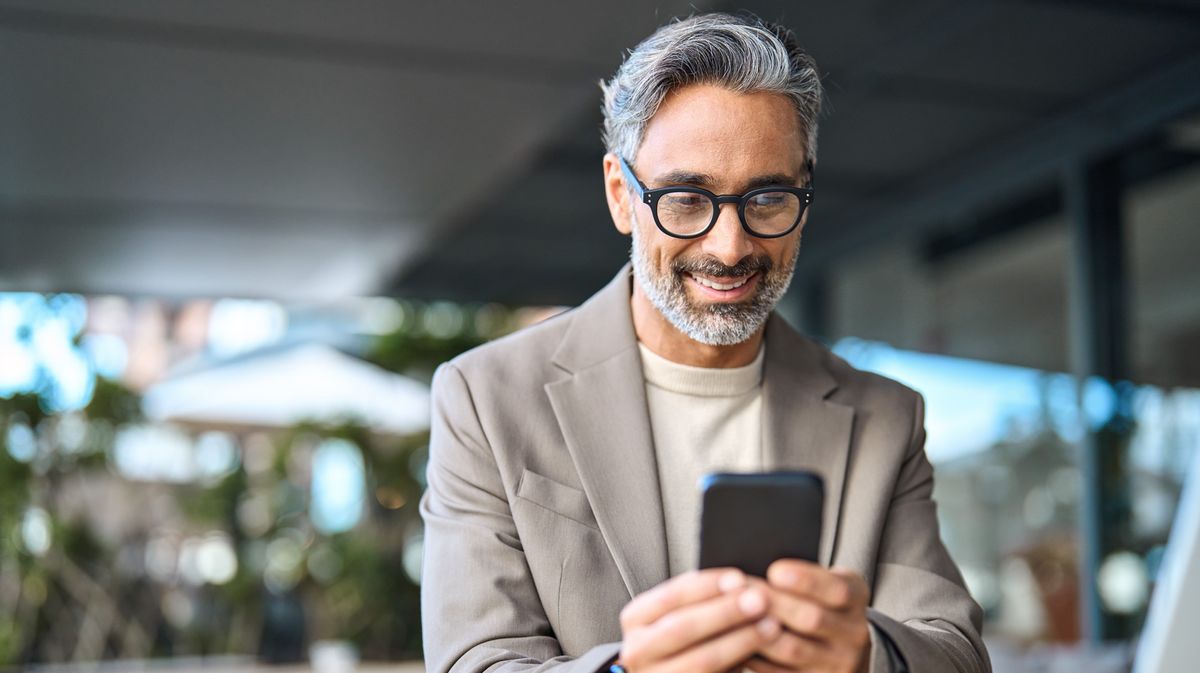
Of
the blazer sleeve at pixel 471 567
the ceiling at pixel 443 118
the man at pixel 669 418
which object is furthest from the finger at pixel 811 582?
the ceiling at pixel 443 118

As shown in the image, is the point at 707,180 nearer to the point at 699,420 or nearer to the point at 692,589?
the point at 699,420

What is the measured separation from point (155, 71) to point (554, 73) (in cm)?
163

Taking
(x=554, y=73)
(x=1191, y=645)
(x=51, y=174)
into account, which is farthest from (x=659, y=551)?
(x=51, y=174)

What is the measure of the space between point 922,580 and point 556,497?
0.53 m

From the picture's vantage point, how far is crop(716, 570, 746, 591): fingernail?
1.34 metres

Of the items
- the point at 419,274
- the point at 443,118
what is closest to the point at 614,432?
the point at 443,118

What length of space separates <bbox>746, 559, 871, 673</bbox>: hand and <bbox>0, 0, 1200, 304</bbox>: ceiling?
3.55 metres

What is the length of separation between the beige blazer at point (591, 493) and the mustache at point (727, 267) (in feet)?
0.77

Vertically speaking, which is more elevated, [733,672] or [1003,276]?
[1003,276]

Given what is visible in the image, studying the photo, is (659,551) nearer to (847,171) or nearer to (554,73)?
(554,73)

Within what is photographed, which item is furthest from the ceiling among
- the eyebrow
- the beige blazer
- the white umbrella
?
the eyebrow

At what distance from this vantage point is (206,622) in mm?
9922

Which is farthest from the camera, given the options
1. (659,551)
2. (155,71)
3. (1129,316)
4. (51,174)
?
(51,174)

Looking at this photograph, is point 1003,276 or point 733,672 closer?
point 733,672
